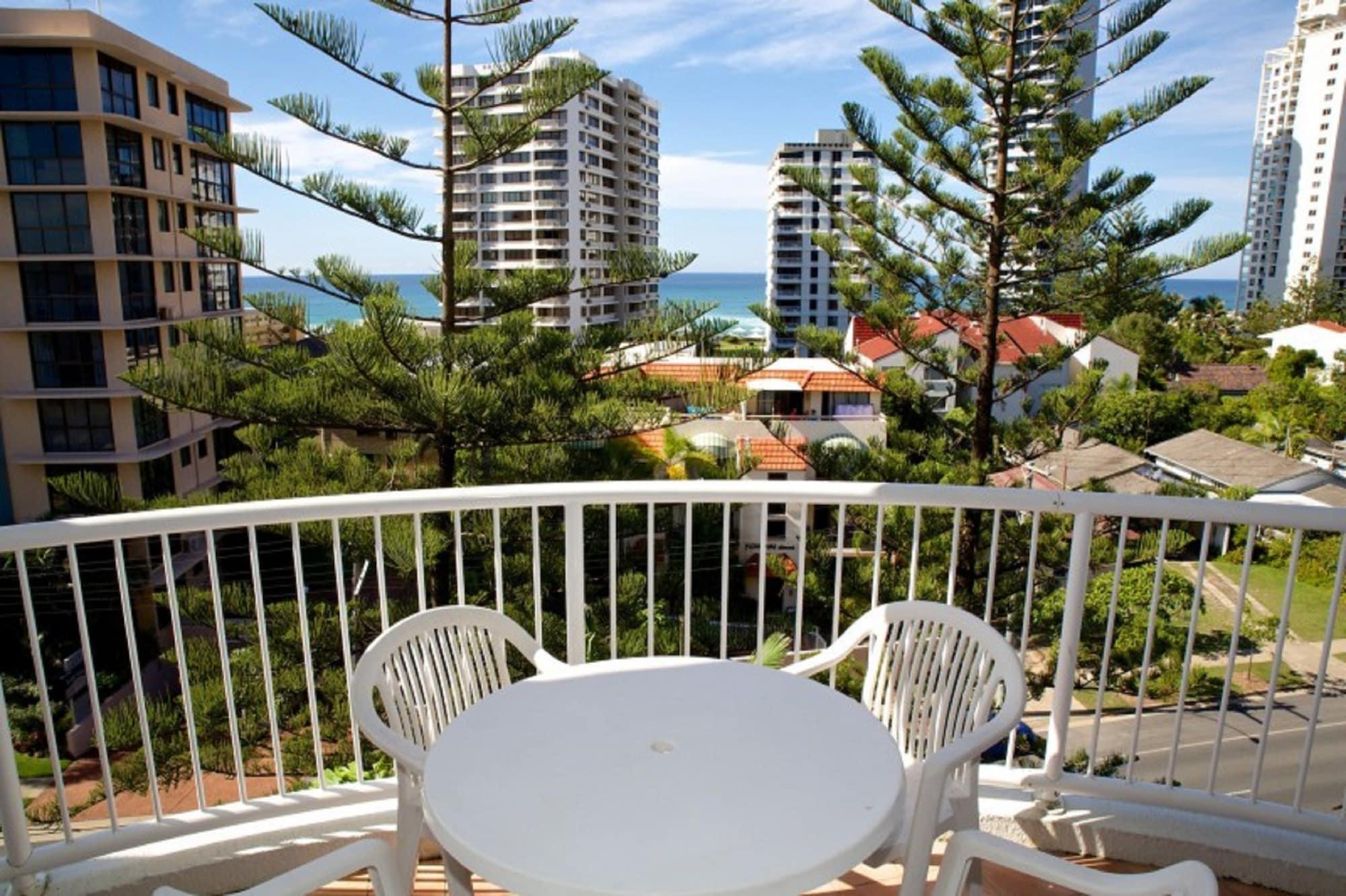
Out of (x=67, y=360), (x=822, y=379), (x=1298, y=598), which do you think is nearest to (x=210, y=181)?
(x=67, y=360)

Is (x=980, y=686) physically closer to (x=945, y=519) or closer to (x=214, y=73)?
(x=945, y=519)

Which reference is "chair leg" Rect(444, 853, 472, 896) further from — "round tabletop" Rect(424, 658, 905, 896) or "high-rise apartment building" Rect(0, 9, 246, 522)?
"high-rise apartment building" Rect(0, 9, 246, 522)

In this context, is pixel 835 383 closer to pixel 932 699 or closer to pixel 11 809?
pixel 932 699

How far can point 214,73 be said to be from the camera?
17.0m

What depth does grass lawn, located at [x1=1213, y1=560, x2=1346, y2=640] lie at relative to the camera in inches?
557

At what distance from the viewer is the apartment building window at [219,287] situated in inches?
659

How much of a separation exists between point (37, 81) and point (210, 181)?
3.55 m

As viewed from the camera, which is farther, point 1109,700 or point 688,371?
point 1109,700

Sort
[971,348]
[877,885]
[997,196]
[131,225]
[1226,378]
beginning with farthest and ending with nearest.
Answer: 1. [1226,378]
2. [131,225]
3. [971,348]
4. [997,196]
5. [877,885]

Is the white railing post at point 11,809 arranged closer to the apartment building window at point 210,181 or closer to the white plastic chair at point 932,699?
the white plastic chair at point 932,699

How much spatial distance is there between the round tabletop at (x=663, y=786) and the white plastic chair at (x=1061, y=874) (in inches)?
4.8

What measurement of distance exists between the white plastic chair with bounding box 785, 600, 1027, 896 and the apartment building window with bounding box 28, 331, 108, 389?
15723mm

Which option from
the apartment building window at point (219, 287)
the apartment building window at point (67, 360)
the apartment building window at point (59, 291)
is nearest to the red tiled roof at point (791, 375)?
the apartment building window at point (67, 360)

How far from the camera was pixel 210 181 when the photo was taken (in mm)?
16766
